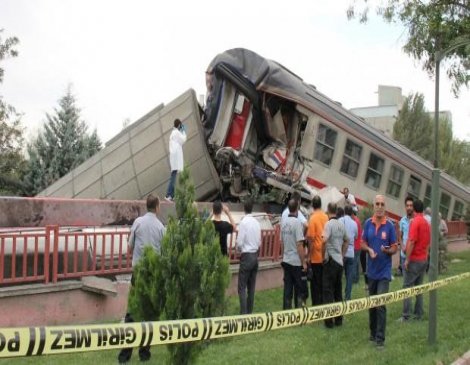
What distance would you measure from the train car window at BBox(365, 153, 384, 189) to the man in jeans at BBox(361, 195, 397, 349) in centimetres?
792

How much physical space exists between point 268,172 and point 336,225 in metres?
5.75

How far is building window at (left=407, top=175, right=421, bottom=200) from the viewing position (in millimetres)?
15544

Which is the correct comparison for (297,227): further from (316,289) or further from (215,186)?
(215,186)

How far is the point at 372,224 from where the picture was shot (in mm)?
6871

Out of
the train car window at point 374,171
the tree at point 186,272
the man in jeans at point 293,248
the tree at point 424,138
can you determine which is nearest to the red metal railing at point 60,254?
the man in jeans at point 293,248

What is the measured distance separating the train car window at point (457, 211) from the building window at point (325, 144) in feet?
21.3

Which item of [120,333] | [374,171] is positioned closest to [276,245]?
[374,171]

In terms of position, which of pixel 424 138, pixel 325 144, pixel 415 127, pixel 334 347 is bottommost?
pixel 334 347

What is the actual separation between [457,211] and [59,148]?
1597cm

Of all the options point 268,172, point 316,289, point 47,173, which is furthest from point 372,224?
point 47,173

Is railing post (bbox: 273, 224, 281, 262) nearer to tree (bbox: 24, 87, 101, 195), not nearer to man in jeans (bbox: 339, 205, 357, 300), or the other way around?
man in jeans (bbox: 339, 205, 357, 300)

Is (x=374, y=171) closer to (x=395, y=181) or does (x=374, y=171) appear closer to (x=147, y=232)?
(x=395, y=181)

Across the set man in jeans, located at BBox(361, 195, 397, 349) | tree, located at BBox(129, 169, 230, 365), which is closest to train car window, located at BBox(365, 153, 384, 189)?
man in jeans, located at BBox(361, 195, 397, 349)

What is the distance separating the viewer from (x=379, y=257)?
6.66m
